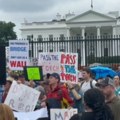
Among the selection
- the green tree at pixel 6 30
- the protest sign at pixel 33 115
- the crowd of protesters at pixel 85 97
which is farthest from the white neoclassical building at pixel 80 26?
the protest sign at pixel 33 115

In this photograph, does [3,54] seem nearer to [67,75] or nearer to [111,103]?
[67,75]

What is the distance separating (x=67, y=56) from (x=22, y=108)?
2.39 m

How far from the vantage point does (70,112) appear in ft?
22.2

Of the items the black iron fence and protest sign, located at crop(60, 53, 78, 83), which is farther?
the black iron fence

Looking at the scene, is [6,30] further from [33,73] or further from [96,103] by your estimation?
[96,103]

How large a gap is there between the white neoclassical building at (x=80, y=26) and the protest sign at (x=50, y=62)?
62269mm

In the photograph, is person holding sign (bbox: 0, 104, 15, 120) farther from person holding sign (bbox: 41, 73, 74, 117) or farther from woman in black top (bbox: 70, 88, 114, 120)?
person holding sign (bbox: 41, 73, 74, 117)

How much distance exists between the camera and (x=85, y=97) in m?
4.61

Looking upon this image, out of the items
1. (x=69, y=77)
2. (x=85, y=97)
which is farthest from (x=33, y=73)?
(x=85, y=97)

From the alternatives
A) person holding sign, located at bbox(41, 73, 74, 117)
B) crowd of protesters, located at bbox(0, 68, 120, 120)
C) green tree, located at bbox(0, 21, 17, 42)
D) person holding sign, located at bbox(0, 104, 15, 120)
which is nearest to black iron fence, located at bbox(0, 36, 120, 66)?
crowd of protesters, located at bbox(0, 68, 120, 120)

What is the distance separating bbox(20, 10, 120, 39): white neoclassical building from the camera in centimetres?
7712

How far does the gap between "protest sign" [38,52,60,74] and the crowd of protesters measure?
331 mm

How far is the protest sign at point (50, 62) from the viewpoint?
34.2 ft

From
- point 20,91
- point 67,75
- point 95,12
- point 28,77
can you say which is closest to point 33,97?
point 20,91
